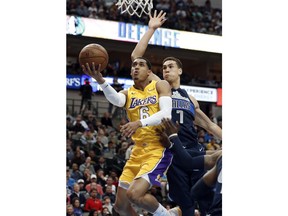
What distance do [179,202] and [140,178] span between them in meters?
0.76

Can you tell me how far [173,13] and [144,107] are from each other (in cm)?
1697

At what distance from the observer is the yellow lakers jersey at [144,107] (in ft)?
22.2

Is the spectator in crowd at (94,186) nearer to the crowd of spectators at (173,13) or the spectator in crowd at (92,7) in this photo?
the crowd of spectators at (173,13)

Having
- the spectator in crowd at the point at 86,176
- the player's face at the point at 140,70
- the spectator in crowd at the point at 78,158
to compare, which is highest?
the player's face at the point at 140,70

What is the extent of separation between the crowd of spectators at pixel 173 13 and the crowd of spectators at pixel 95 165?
3.87 metres

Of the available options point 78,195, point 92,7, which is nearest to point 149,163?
point 78,195

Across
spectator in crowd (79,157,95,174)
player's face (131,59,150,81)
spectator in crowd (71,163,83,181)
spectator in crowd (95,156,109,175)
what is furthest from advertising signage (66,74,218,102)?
player's face (131,59,150,81)

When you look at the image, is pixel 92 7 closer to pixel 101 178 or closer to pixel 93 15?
pixel 93 15

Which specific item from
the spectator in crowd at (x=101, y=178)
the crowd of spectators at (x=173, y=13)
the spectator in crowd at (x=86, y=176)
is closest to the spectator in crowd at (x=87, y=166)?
the spectator in crowd at (x=101, y=178)

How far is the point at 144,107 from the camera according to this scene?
22.3ft
